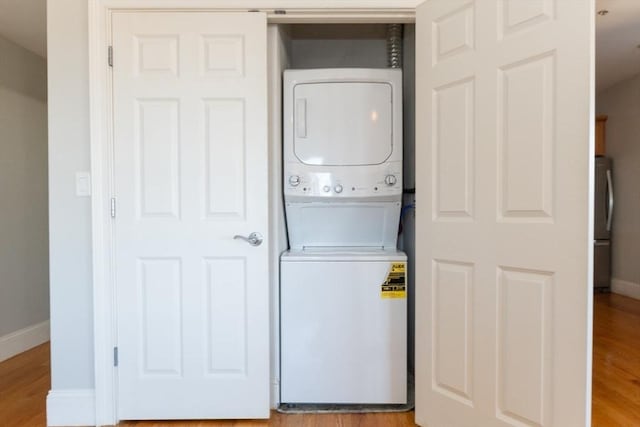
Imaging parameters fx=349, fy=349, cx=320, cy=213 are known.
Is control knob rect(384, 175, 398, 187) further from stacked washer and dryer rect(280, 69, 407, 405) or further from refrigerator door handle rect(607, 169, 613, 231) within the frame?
refrigerator door handle rect(607, 169, 613, 231)

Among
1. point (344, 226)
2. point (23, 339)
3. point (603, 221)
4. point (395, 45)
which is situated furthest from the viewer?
point (603, 221)

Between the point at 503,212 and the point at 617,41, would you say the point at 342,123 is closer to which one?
the point at 503,212

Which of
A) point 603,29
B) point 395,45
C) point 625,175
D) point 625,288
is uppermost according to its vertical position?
point 603,29

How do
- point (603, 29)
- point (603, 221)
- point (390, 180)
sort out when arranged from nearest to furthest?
point (390, 180) → point (603, 29) → point (603, 221)

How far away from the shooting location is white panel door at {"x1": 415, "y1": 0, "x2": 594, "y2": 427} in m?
1.25

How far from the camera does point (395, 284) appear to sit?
1.82 meters

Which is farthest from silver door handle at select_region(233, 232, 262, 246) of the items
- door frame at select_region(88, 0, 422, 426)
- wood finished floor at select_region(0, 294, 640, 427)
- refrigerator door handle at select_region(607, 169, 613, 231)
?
refrigerator door handle at select_region(607, 169, 613, 231)

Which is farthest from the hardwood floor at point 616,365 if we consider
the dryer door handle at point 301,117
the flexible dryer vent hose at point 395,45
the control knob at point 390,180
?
the flexible dryer vent hose at point 395,45

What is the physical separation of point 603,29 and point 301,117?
269 cm

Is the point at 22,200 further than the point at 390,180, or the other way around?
the point at 22,200

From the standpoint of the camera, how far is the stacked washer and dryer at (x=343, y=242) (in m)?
1.82

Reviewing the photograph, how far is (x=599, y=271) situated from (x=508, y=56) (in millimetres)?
4082

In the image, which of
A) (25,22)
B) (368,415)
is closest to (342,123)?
(368,415)

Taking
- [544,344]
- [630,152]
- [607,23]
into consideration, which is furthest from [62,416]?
[630,152]
